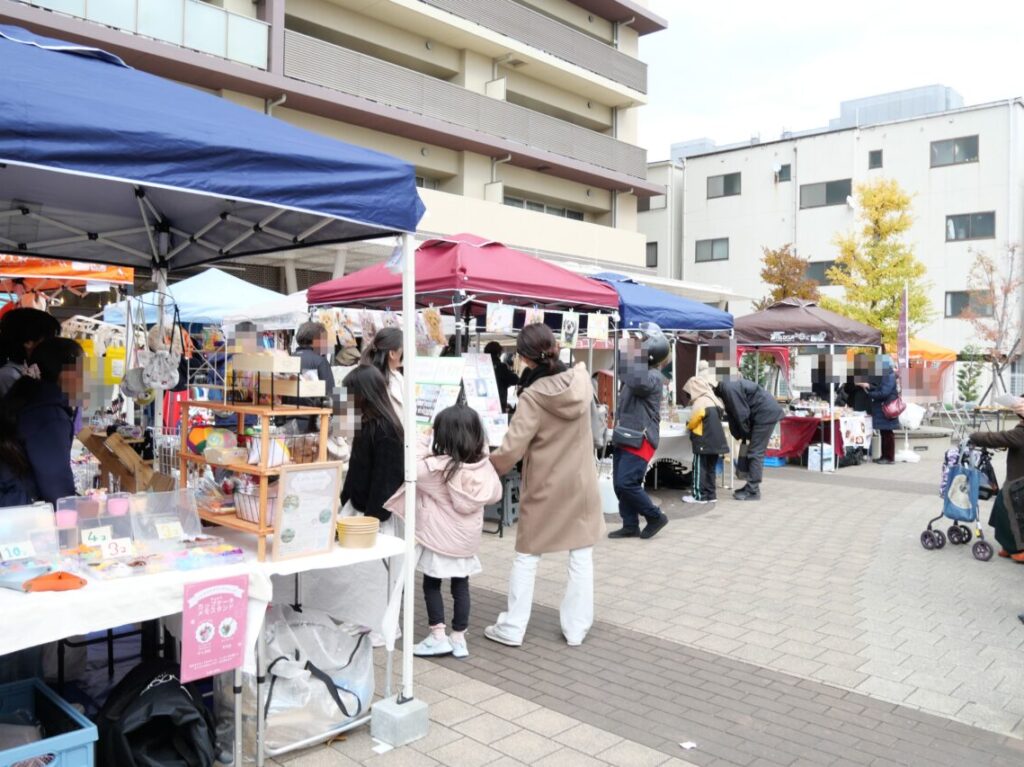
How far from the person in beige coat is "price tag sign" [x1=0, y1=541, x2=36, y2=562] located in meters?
2.41

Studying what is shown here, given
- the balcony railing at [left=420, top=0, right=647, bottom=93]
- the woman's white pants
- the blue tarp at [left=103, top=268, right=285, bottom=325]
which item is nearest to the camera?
the woman's white pants

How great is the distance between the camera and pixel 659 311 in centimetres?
966

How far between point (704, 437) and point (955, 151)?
26101mm

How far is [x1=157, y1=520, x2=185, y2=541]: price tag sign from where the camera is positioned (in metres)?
3.46

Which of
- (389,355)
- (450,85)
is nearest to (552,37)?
(450,85)

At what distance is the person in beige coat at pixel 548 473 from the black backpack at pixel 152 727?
83.0 inches

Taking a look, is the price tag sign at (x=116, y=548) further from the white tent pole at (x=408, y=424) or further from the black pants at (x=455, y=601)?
the black pants at (x=455, y=601)

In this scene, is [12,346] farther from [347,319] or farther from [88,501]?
[347,319]

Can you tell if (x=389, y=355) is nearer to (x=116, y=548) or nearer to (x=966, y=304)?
(x=116, y=548)

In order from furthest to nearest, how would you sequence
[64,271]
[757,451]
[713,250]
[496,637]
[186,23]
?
[713,250] → [186,23] → [757,451] → [64,271] → [496,637]

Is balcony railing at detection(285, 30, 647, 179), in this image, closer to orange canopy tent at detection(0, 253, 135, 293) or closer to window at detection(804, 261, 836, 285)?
window at detection(804, 261, 836, 285)

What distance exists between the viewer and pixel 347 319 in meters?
10.5

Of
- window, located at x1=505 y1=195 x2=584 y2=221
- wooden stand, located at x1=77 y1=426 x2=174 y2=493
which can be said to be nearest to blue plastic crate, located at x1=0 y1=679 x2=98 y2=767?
wooden stand, located at x1=77 y1=426 x2=174 y2=493

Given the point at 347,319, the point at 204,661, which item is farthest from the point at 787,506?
the point at 204,661
